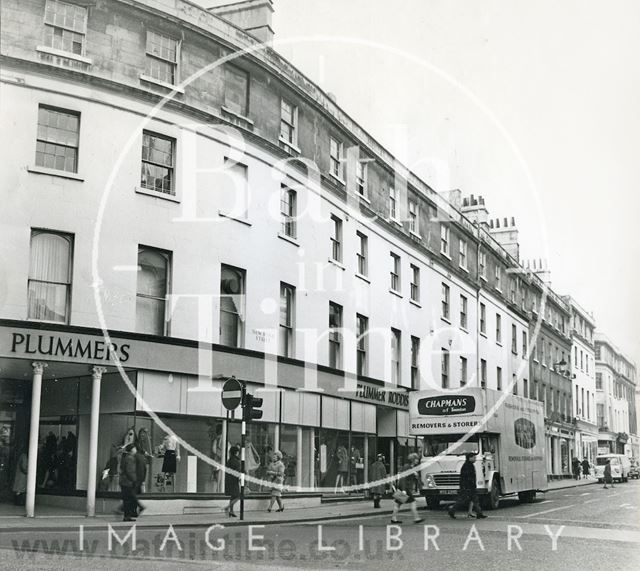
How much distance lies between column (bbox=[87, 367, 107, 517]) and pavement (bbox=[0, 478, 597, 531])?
0.35 m

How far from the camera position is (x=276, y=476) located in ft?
69.6

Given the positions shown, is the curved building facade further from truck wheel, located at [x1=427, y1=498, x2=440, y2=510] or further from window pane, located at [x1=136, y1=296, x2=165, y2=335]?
truck wheel, located at [x1=427, y1=498, x2=440, y2=510]

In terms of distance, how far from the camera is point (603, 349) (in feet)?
246

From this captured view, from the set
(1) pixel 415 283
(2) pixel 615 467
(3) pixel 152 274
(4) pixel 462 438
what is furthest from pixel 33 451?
(2) pixel 615 467

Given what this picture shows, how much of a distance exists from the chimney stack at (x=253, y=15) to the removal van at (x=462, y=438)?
463 inches

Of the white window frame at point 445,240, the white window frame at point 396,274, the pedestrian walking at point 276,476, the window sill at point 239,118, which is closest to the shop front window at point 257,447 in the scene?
the pedestrian walking at point 276,476

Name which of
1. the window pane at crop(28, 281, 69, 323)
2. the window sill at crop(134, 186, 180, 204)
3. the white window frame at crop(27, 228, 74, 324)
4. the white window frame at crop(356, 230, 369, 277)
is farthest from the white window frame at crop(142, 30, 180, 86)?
the white window frame at crop(356, 230, 369, 277)

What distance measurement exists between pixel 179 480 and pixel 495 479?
8673 millimetres

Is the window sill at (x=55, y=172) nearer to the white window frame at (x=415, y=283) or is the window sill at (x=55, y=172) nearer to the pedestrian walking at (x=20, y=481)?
the pedestrian walking at (x=20, y=481)

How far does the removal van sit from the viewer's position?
21.7 metres

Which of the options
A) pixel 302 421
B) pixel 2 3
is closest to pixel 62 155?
pixel 2 3

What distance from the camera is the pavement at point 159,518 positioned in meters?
15.3

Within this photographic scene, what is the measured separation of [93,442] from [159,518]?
86.8 inches

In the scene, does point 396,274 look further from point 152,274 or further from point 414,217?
point 152,274
